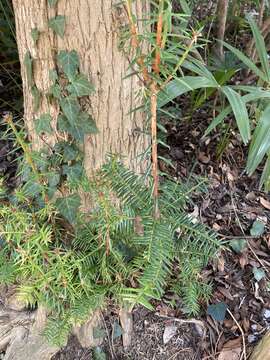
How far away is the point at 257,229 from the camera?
6.10 ft

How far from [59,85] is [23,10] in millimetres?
200

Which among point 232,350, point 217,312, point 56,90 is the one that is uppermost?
point 56,90

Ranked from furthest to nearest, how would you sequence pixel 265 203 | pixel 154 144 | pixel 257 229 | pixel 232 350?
pixel 265 203 < pixel 257 229 < pixel 232 350 < pixel 154 144

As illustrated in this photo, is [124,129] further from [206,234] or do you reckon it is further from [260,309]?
[260,309]

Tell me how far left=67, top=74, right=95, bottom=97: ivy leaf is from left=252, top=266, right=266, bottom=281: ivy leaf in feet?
3.30

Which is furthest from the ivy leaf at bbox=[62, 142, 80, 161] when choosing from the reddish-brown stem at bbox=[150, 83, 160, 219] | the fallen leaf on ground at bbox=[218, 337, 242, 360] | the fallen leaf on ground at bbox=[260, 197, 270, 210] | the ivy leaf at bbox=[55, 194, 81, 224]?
the fallen leaf on ground at bbox=[260, 197, 270, 210]

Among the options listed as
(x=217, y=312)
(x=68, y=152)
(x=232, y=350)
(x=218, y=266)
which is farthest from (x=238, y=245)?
(x=68, y=152)

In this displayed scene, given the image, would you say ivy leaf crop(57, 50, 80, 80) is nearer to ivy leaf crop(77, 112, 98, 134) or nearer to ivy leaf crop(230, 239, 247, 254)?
ivy leaf crop(77, 112, 98, 134)

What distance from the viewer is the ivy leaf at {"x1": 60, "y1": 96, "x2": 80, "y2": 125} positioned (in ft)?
3.82

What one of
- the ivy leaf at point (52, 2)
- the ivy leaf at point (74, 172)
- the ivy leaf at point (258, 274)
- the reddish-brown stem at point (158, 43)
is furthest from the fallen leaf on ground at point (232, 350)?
the ivy leaf at point (52, 2)

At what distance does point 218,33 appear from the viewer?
1996mm

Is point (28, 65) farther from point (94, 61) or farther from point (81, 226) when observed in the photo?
point (81, 226)

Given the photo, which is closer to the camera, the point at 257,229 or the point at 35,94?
the point at 35,94

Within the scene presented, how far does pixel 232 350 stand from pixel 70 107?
1033mm
